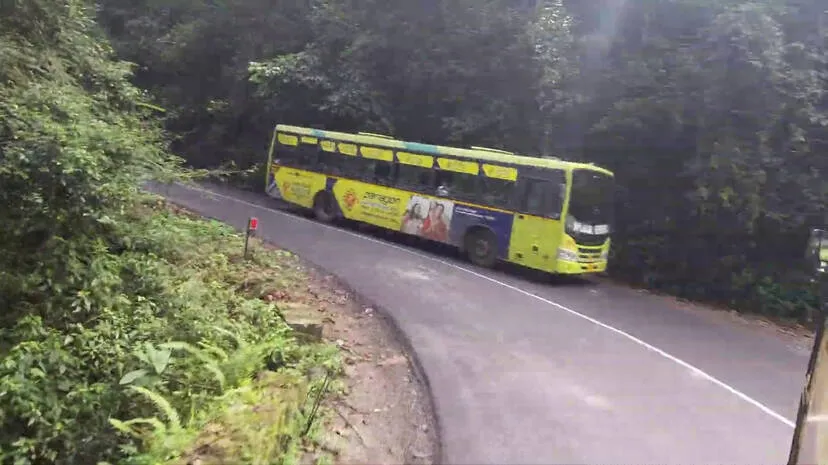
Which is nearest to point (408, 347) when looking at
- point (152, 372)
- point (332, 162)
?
point (152, 372)

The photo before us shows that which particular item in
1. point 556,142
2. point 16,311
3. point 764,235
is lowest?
point 16,311

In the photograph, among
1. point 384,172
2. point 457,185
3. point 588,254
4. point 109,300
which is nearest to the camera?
point 109,300

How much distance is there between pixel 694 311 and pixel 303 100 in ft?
49.7

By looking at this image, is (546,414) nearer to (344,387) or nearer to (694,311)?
(344,387)

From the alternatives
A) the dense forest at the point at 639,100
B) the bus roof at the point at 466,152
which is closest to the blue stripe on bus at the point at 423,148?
the bus roof at the point at 466,152

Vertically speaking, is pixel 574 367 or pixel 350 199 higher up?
pixel 350 199

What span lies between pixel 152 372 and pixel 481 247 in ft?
31.5

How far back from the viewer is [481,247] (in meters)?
16.4

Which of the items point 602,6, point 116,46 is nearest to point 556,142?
point 602,6

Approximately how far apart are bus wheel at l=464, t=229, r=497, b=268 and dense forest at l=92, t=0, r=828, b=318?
3797mm

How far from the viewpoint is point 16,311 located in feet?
31.2

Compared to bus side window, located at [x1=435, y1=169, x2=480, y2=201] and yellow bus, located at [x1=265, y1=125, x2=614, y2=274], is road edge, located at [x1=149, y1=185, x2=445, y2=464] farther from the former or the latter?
bus side window, located at [x1=435, y1=169, x2=480, y2=201]

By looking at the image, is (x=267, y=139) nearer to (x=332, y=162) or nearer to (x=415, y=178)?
(x=332, y=162)

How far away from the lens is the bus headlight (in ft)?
48.4
